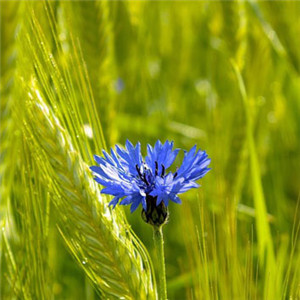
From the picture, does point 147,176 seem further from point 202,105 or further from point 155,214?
point 202,105

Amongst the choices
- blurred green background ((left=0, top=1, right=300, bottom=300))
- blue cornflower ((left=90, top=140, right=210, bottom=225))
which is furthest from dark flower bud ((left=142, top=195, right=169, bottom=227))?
blurred green background ((left=0, top=1, right=300, bottom=300))

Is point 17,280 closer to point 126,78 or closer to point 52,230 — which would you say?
point 52,230

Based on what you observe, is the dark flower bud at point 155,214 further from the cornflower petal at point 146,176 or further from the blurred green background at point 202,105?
the blurred green background at point 202,105

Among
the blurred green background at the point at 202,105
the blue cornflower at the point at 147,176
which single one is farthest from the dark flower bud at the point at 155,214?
the blurred green background at the point at 202,105

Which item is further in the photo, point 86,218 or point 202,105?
point 202,105

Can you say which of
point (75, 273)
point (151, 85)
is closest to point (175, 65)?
point (151, 85)

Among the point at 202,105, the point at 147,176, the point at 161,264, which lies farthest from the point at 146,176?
the point at 202,105
